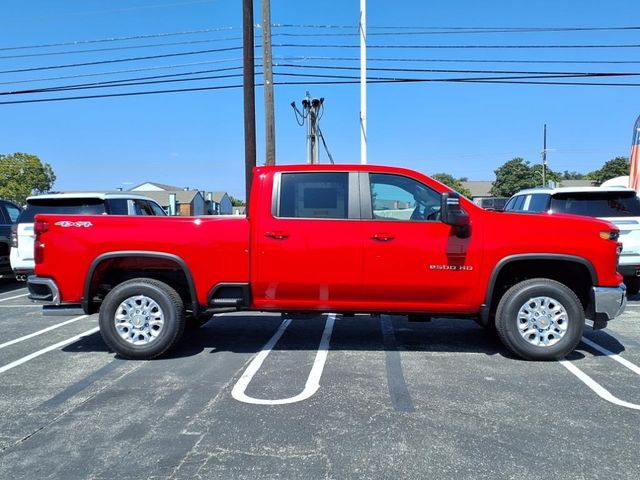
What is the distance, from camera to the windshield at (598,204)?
7.74 metres

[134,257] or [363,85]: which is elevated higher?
[363,85]

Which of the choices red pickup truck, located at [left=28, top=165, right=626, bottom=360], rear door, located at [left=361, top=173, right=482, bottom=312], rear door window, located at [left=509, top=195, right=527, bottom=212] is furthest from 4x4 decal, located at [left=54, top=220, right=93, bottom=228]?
rear door window, located at [left=509, top=195, right=527, bottom=212]

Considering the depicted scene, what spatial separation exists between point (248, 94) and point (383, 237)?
8.86m

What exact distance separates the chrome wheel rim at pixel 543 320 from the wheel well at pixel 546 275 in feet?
1.19

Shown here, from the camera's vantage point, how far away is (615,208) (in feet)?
25.5

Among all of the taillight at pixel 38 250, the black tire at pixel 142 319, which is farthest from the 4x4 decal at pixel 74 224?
the black tire at pixel 142 319

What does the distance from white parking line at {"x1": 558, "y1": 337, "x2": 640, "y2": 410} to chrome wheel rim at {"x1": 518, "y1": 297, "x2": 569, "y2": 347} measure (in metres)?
0.31

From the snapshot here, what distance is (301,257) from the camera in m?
5.10

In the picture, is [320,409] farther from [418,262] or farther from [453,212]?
[453,212]

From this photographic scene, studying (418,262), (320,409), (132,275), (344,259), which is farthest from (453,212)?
(132,275)

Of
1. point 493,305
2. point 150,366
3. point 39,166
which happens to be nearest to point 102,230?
point 150,366

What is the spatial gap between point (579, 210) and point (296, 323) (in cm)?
488

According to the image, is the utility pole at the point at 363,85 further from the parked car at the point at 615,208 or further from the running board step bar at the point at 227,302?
the running board step bar at the point at 227,302

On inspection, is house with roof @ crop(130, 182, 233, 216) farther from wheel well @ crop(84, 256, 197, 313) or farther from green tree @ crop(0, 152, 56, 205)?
wheel well @ crop(84, 256, 197, 313)
